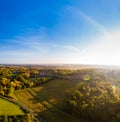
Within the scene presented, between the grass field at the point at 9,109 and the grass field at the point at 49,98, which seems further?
the grass field at the point at 49,98

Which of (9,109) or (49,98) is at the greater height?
(49,98)

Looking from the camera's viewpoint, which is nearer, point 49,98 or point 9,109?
point 9,109

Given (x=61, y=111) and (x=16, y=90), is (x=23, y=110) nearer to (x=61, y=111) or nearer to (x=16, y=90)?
(x=61, y=111)

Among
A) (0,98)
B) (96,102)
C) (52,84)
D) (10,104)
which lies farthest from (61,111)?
(52,84)

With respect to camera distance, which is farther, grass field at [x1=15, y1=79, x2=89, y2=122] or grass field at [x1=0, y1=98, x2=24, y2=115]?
grass field at [x1=15, y1=79, x2=89, y2=122]
